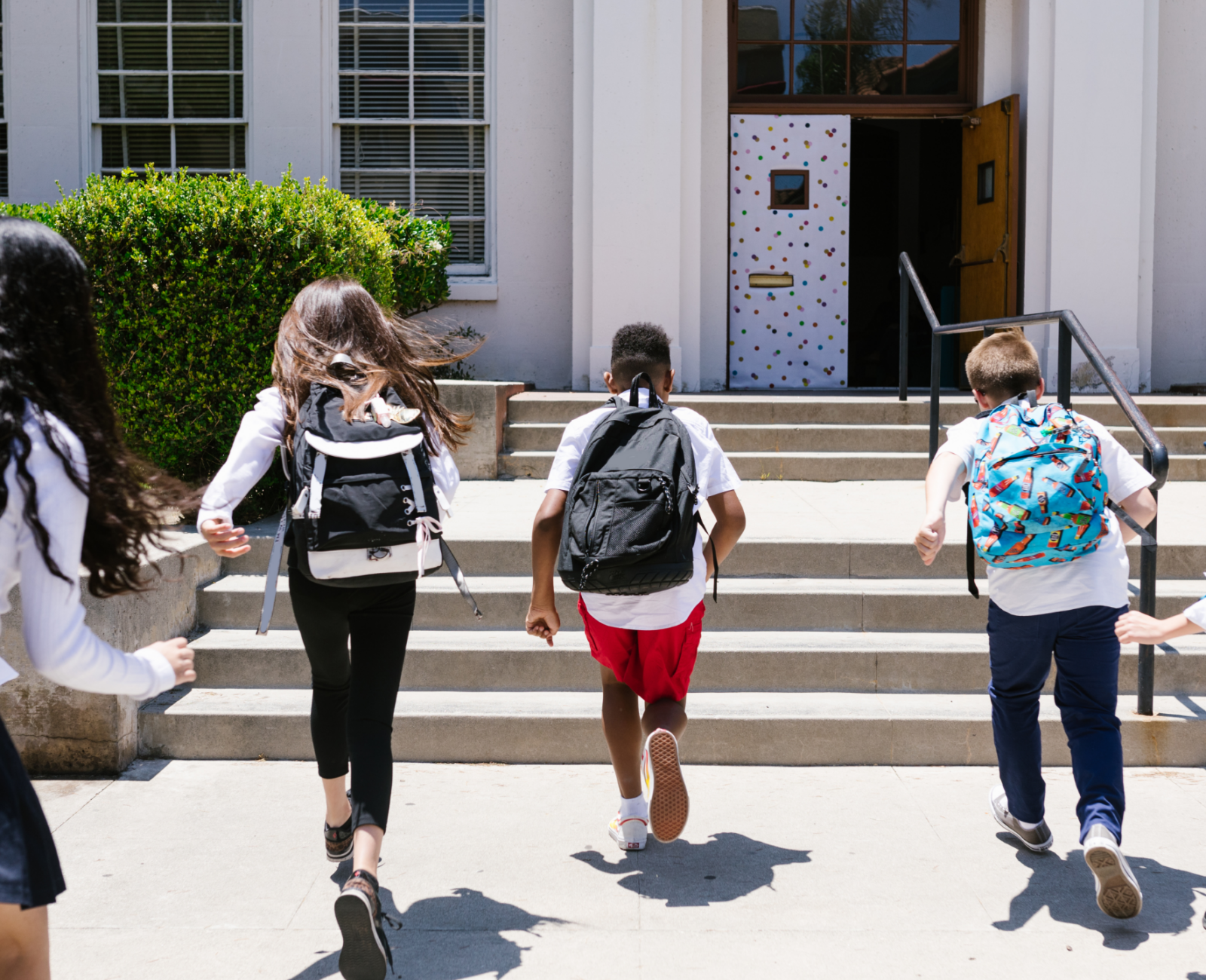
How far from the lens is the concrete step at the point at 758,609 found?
5.18m

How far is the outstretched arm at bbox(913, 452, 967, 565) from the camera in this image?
3275mm

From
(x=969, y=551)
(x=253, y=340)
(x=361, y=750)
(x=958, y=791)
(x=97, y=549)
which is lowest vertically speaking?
(x=958, y=791)

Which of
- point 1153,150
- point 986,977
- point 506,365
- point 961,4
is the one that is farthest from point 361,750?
point 961,4

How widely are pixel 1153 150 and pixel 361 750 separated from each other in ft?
29.6

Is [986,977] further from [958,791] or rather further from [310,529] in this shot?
[310,529]

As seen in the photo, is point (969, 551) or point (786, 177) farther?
point (786, 177)

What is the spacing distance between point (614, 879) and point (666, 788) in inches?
16.9

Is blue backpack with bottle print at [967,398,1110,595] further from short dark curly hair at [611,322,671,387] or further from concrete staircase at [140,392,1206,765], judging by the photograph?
concrete staircase at [140,392,1206,765]

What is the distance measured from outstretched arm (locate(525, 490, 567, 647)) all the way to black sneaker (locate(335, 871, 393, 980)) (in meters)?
0.96

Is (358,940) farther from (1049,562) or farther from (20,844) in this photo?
(1049,562)

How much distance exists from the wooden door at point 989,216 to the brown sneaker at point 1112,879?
7.48 metres

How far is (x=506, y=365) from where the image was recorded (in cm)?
1030

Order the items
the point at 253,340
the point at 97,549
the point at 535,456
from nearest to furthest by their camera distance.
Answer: the point at 97,549 → the point at 253,340 → the point at 535,456

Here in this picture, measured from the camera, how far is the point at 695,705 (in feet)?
15.4
